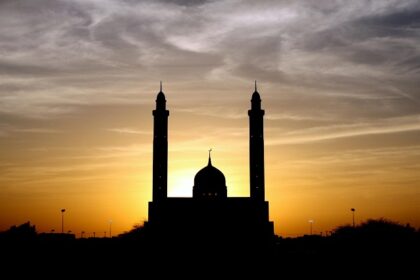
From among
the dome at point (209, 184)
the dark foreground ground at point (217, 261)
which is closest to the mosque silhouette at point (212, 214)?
the dome at point (209, 184)

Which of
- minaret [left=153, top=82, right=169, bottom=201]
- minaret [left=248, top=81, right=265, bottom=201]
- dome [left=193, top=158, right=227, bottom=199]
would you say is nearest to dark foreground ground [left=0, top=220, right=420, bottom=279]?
dome [left=193, top=158, right=227, bottom=199]

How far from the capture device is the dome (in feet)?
369

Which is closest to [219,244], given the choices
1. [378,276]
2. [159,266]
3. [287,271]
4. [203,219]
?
[203,219]

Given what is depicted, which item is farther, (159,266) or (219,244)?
(219,244)

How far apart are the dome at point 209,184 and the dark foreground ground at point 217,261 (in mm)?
7492

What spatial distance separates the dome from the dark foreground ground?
749 centimetres

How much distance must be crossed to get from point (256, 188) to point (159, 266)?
31513mm

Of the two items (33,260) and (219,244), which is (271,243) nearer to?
(219,244)

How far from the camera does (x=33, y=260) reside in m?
83.8

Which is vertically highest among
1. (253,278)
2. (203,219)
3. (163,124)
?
(163,124)

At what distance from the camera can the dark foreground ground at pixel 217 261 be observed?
2751 inches

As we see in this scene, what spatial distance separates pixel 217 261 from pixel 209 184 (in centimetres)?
2551

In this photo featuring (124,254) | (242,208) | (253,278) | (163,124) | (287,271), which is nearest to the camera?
(253,278)

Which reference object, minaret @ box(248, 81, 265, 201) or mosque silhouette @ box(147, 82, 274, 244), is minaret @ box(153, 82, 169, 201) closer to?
mosque silhouette @ box(147, 82, 274, 244)
